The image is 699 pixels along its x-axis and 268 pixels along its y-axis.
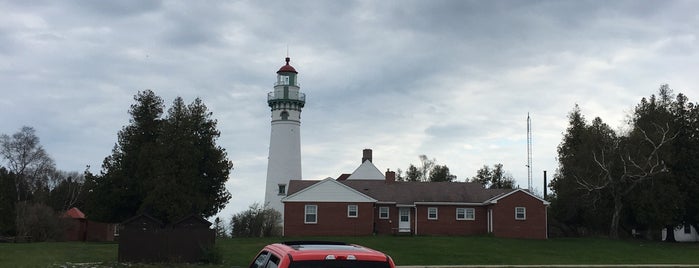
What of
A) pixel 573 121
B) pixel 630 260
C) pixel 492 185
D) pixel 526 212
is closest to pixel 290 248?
pixel 630 260

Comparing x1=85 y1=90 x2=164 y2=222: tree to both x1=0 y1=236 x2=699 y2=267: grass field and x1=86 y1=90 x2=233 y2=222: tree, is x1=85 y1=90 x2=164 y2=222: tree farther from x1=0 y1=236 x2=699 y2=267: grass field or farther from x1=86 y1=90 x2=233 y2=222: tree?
x1=0 y1=236 x2=699 y2=267: grass field

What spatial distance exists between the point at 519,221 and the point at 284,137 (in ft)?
70.7

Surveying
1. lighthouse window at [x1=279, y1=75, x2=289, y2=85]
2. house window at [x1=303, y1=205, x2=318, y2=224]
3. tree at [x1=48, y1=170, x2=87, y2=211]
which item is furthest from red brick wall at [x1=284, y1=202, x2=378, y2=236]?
tree at [x1=48, y1=170, x2=87, y2=211]

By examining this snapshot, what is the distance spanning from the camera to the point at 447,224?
5041 centimetres

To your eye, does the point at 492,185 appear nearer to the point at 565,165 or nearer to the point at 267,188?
the point at 565,165

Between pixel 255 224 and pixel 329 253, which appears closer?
pixel 329 253

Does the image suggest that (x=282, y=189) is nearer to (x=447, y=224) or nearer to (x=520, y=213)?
(x=447, y=224)

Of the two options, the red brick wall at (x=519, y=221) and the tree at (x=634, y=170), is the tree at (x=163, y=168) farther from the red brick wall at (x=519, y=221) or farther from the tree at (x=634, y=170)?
the tree at (x=634, y=170)

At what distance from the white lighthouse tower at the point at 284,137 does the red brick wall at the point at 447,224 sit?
13.0m

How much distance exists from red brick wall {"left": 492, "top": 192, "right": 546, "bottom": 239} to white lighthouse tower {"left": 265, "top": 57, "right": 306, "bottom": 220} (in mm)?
18243

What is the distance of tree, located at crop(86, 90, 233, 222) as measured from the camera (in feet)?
131

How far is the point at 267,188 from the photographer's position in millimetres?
58656

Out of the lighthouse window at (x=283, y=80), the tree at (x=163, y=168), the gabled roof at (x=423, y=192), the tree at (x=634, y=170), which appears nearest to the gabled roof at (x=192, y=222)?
the tree at (x=163, y=168)

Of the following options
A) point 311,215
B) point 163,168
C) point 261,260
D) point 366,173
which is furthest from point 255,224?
point 261,260
